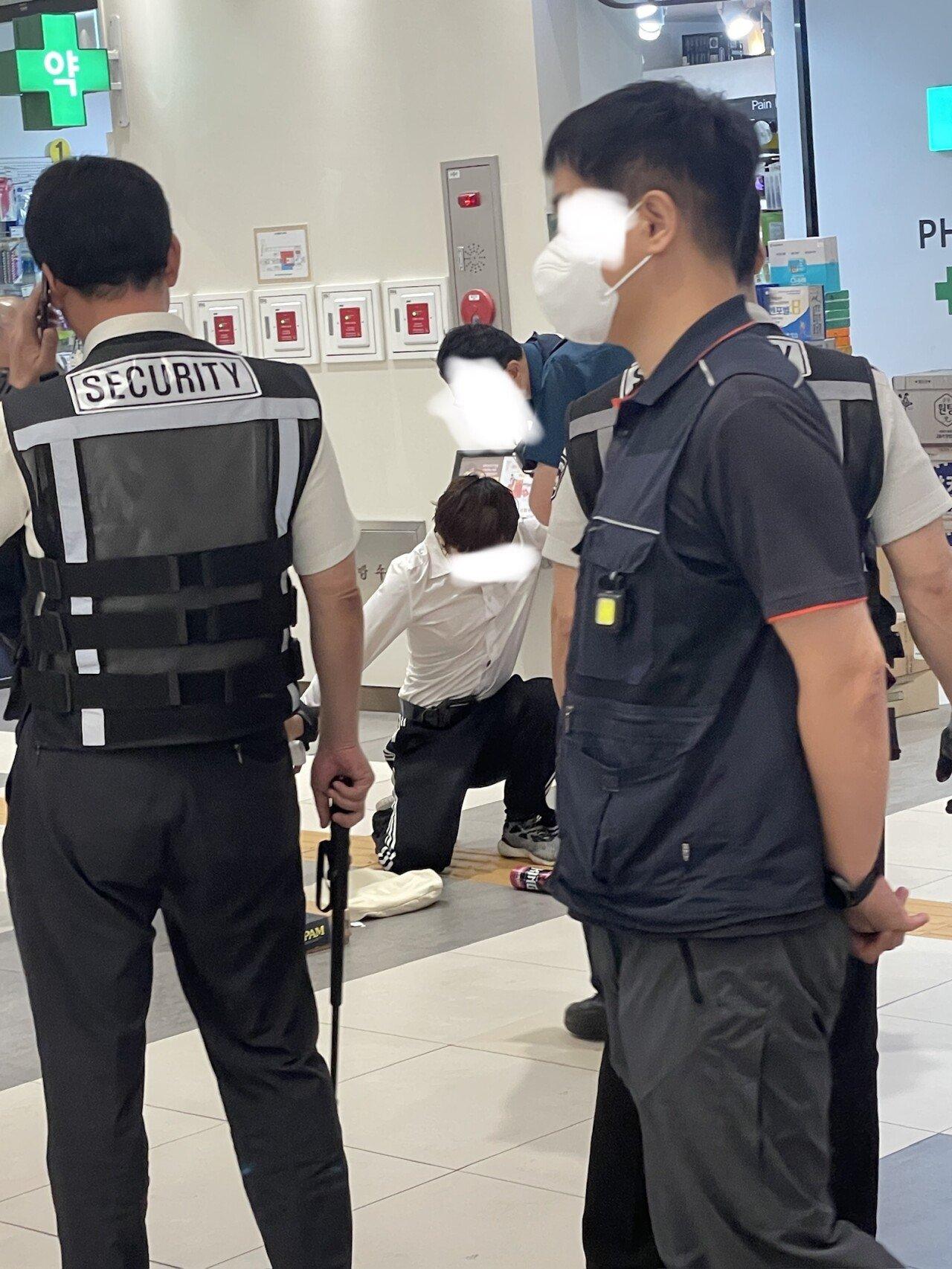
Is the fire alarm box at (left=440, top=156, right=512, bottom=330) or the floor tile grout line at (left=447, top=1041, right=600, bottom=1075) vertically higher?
the fire alarm box at (left=440, top=156, right=512, bottom=330)

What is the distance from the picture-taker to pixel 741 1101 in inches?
65.9

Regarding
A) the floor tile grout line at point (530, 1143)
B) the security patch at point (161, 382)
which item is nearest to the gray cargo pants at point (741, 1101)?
the security patch at point (161, 382)

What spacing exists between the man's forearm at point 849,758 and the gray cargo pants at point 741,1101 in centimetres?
8

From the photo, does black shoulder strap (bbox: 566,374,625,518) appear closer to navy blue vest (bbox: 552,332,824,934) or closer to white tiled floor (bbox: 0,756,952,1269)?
navy blue vest (bbox: 552,332,824,934)

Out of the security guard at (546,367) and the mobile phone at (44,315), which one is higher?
the mobile phone at (44,315)

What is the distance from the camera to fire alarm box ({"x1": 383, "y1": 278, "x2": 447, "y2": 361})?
7121 millimetres

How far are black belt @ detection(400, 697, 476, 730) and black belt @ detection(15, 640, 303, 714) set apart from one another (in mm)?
2949

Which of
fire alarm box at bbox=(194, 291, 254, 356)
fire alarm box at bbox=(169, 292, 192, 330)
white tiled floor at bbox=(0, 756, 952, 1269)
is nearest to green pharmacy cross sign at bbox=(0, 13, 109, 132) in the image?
fire alarm box at bbox=(169, 292, 192, 330)

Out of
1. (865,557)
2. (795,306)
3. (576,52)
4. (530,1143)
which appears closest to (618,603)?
(865,557)

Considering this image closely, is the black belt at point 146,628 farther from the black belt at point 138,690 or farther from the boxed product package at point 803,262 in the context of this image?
the boxed product package at point 803,262

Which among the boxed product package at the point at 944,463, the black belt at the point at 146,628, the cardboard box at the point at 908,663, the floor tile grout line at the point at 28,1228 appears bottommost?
the floor tile grout line at the point at 28,1228

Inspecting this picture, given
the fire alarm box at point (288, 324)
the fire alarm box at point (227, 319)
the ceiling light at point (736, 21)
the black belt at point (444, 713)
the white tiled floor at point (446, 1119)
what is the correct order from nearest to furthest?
1. the white tiled floor at point (446, 1119)
2. the black belt at point (444, 713)
3. the fire alarm box at point (288, 324)
4. the fire alarm box at point (227, 319)
5. the ceiling light at point (736, 21)

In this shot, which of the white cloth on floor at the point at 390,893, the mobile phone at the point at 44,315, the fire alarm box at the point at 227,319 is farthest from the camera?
the fire alarm box at the point at 227,319

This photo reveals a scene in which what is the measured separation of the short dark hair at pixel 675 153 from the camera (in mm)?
1732
